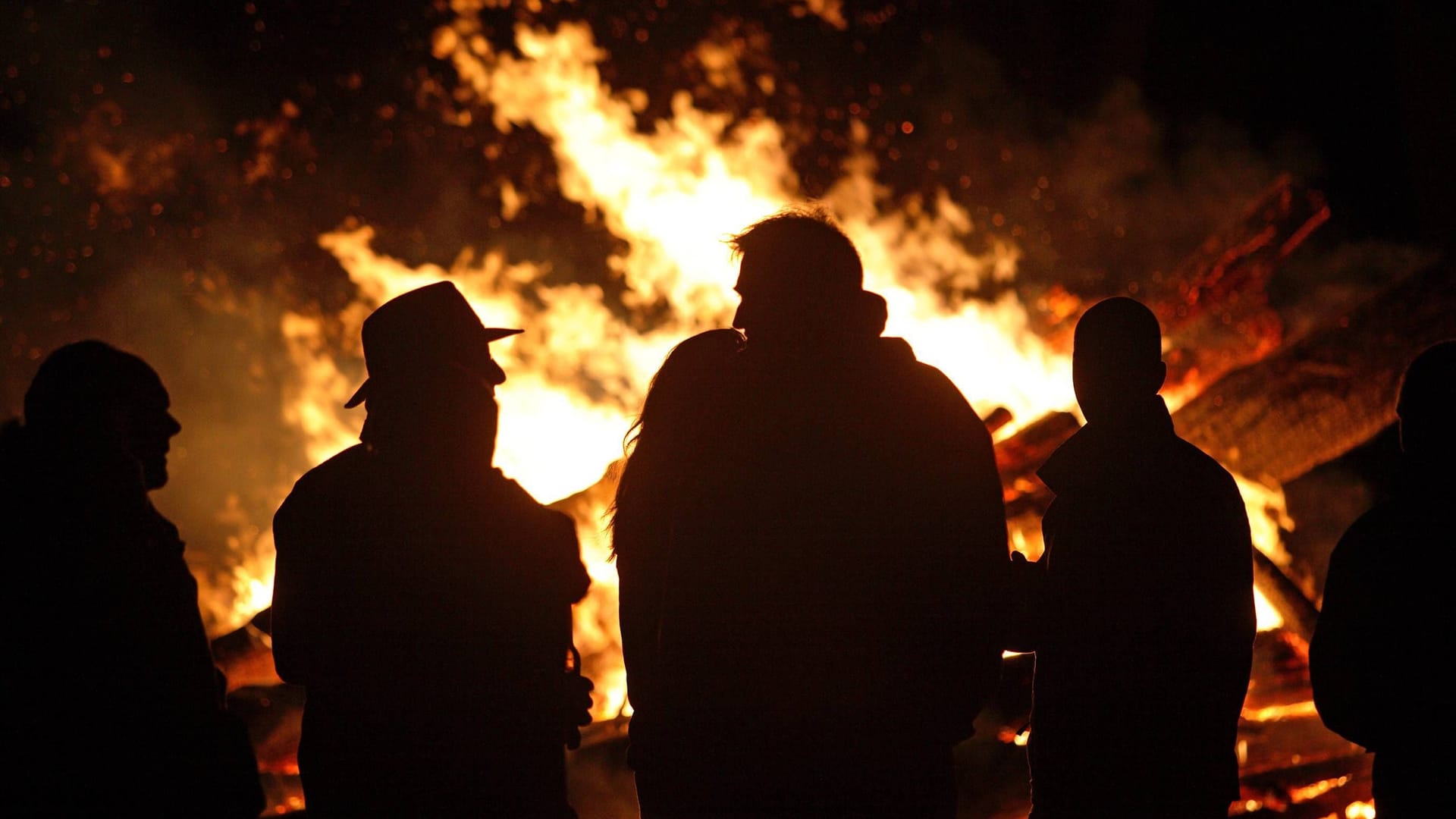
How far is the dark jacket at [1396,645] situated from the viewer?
209cm

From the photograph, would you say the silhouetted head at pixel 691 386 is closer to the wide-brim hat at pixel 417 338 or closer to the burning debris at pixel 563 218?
the wide-brim hat at pixel 417 338

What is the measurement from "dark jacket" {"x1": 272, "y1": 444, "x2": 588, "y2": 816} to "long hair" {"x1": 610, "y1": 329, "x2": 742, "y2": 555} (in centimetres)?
41

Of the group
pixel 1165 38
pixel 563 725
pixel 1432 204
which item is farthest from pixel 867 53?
pixel 563 725

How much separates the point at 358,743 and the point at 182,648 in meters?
0.49

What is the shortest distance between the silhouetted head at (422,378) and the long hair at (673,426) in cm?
49

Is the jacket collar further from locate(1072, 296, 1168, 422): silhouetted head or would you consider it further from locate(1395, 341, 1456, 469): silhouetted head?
locate(1395, 341, 1456, 469): silhouetted head

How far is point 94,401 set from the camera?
214cm

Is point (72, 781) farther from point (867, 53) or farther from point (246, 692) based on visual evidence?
point (867, 53)

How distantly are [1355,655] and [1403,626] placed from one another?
0.42 ft

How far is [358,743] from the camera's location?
2.04 metres

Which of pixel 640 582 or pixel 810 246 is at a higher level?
pixel 810 246

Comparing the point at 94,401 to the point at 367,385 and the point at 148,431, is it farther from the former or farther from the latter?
the point at 367,385

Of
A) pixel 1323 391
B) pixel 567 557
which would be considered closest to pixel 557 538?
pixel 567 557

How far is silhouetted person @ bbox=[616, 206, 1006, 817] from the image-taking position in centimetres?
171
